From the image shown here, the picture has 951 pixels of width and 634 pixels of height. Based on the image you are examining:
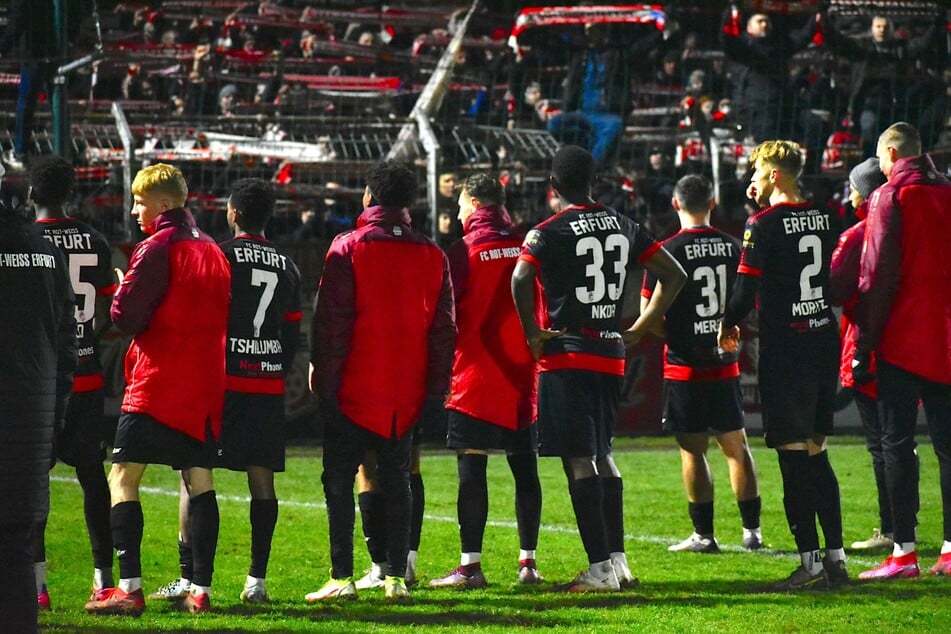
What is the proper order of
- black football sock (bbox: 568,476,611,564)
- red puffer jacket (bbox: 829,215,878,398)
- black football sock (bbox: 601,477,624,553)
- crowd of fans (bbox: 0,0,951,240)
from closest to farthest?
black football sock (bbox: 568,476,611,564)
black football sock (bbox: 601,477,624,553)
red puffer jacket (bbox: 829,215,878,398)
crowd of fans (bbox: 0,0,951,240)

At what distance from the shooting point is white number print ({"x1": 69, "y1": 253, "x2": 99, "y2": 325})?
6.78 meters

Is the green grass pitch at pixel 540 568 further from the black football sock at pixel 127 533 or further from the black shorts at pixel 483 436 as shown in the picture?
the black shorts at pixel 483 436

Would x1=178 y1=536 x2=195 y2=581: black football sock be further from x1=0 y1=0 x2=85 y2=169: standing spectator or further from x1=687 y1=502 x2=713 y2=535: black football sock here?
x1=0 y1=0 x2=85 y2=169: standing spectator

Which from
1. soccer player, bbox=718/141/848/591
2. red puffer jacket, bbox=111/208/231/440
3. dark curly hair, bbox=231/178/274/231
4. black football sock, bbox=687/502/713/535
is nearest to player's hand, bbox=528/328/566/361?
soccer player, bbox=718/141/848/591

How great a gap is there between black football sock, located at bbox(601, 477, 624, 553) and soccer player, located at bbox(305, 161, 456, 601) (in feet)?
3.61

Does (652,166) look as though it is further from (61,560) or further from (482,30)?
(61,560)

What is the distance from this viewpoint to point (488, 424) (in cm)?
741

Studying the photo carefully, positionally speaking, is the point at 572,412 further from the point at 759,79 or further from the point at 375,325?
the point at 759,79

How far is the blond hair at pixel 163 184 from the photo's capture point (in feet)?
21.5

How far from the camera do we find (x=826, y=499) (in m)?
7.26

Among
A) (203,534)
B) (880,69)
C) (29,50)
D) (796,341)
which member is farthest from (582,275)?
(880,69)

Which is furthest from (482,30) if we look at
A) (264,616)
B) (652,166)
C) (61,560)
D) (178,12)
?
(264,616)

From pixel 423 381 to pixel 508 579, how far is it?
1.26 meters

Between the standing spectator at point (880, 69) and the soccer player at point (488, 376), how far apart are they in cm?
873
